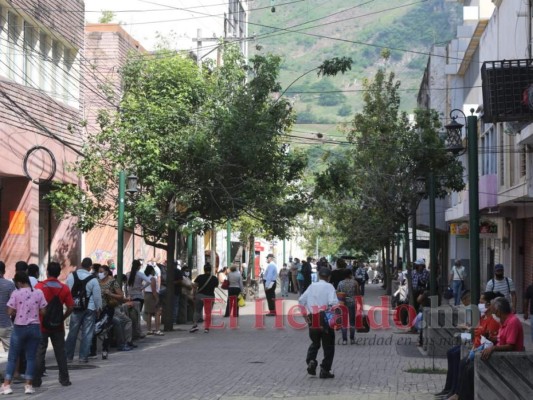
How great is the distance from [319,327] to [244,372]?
1.54 metres

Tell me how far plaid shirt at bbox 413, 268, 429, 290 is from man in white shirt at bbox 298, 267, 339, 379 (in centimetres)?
997

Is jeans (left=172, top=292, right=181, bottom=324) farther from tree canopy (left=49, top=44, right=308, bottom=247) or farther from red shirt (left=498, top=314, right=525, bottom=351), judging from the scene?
red shirt (left=498, top=314, right=525, bottom=351)

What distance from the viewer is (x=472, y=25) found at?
45688 millimetres

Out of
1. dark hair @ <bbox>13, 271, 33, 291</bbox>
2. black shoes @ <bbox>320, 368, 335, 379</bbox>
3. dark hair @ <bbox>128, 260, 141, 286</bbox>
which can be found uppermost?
dark hair @ <bbox>128, 260, 141, 286</bbox>

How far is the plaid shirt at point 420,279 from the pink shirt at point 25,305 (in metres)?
14.0

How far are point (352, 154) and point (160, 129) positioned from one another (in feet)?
57.8

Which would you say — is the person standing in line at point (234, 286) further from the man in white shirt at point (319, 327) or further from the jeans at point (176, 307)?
the man in white shirt at point (319, 327)

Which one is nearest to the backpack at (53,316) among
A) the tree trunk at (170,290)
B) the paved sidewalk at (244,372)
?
the paved sidewalk at (244,372)

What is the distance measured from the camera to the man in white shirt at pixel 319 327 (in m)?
16.1

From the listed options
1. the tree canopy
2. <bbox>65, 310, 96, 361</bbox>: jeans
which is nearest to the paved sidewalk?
<bbox>65, 310, 96, 361</bbox>: jeans

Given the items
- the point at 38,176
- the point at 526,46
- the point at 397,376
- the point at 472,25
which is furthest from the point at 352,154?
the point at 397,376

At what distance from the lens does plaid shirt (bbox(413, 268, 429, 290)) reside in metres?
26.5

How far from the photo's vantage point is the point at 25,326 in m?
14.1

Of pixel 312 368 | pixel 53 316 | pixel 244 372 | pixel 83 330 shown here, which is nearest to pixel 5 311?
pixel 53 316
